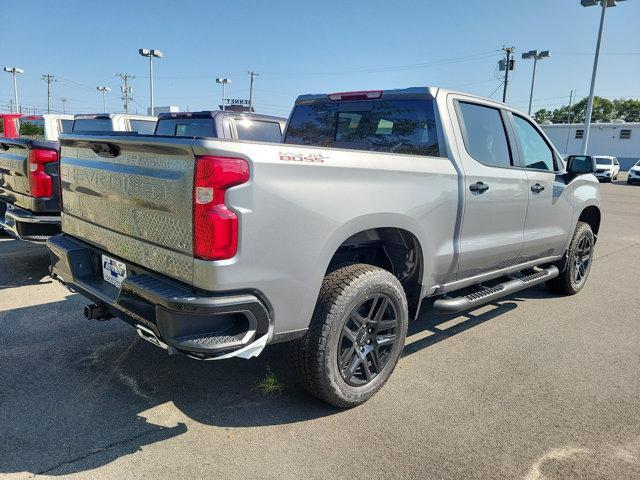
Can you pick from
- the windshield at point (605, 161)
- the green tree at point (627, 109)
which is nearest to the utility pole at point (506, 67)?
the windshield at point (605, 161)

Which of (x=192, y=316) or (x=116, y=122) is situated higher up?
(x=116, y=122)

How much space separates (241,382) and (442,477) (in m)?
1.48

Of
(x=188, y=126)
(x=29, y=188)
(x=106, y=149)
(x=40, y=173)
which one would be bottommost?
(x=29, y=188)

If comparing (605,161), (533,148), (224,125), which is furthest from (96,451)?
(605,161)

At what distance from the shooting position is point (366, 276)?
9.85 ft

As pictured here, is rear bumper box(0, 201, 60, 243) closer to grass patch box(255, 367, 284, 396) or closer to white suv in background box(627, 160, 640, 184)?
grass patch box(255, 367, 284, 396)

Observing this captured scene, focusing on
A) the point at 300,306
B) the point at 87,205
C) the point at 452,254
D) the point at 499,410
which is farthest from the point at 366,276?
the point at 87,205

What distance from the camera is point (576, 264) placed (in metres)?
5.74

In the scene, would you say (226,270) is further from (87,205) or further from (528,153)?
(528,153)

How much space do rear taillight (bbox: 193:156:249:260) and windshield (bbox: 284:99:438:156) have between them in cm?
184

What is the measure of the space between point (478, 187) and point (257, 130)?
4.20 meters

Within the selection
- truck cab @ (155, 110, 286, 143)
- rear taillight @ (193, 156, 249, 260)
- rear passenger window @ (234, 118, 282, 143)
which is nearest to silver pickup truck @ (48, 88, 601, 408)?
rear taillight @ (193, 156, 249, 260)

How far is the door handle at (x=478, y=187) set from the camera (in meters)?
3.71

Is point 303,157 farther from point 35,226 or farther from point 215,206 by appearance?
point 35,226
